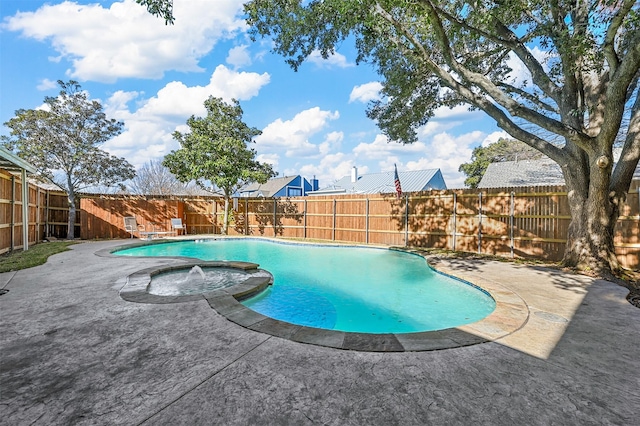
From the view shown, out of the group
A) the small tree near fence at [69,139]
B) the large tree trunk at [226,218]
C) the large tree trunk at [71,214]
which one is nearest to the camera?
the small tree near fence at [69,139]

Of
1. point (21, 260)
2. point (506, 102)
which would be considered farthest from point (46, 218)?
point (506, 102)

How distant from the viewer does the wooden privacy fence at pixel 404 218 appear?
7605 millimetres

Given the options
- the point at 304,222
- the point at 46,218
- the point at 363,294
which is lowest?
the point at 363,294

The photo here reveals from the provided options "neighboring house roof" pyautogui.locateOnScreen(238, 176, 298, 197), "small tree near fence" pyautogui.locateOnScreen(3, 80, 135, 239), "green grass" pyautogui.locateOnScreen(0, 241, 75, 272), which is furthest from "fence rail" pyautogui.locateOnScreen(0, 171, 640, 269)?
"neighboring house roof" pyautogui.locateOnScreen(238, 176, 298, 197)

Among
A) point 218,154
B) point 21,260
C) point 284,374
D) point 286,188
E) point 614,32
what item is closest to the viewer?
point 284,374

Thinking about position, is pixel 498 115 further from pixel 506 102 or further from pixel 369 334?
pixel 369 334

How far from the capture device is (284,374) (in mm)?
2072

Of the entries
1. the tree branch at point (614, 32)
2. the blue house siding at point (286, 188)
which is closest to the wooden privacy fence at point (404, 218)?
the tree branch at point (614, 32)

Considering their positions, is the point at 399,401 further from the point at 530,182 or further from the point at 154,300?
the point at 530,182

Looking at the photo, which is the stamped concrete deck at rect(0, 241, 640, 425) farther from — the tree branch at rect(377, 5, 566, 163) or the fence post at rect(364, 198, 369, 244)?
the fence post at rect(364, 198, 369, 244)

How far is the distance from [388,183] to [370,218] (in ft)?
39.1

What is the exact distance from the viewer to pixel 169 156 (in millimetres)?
13656

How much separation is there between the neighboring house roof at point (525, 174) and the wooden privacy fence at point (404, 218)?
9.59 m

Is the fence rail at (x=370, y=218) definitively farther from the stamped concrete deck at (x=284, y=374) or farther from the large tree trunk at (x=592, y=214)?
the stamped concrete deck at (x=284, y=374)
